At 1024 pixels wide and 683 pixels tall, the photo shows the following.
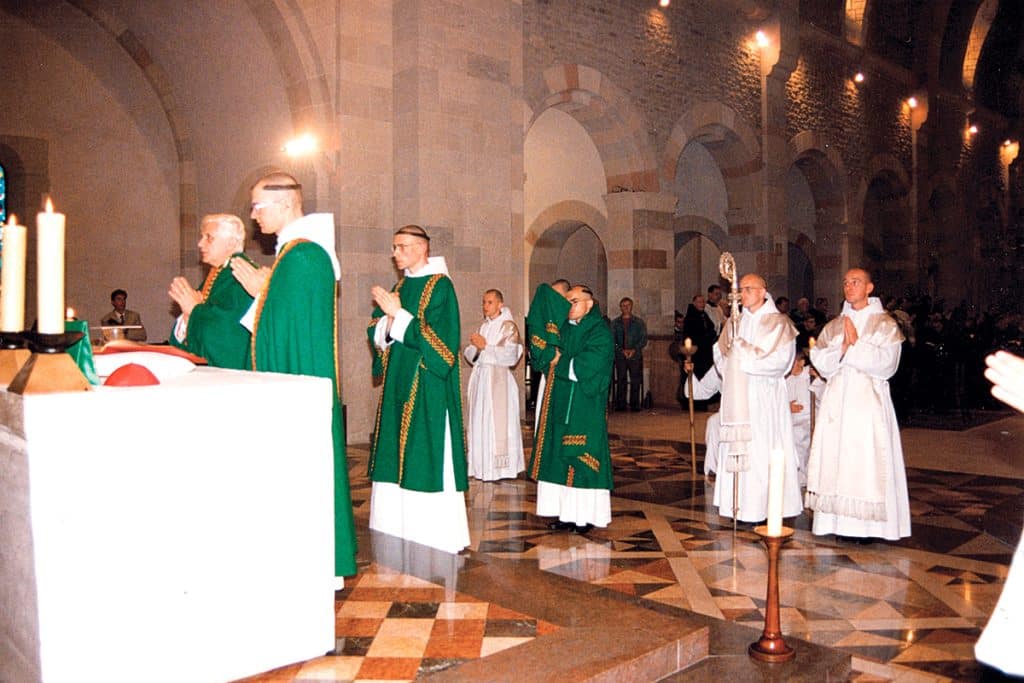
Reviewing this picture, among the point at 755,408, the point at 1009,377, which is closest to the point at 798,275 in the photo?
the point at 755,408

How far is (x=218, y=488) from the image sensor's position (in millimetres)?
2637

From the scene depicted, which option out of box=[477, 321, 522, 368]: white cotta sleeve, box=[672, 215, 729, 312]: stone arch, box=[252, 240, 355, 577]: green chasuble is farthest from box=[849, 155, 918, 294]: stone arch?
box=[252, 240, 355, 577]: green chasuble

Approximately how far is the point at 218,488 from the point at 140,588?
0.34 meters

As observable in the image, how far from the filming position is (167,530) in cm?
252

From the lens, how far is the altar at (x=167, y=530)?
7.58 feet

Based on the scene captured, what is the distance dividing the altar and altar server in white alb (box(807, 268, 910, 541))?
4.08 metres

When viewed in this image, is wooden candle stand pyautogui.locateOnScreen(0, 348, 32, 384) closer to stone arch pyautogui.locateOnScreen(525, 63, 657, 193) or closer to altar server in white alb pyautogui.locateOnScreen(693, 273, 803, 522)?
altar server in white alb pyautogui.locateOnScreen(693, 273, 803, 522)

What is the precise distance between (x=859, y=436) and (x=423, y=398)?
2.91m

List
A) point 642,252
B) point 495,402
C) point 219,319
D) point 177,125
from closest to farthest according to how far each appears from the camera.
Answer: point 219,319, point 495,402, point 177,125, point 642,252

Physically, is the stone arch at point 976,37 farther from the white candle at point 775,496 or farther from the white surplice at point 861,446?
the white candle at point 775,496

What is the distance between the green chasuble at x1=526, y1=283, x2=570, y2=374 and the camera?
6.29 meters

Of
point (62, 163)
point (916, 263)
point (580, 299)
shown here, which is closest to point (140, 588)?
point (580, 299)

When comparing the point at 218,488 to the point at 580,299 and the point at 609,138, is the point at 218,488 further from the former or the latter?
the point at 609,138

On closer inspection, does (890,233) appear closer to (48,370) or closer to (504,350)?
(504,350)
